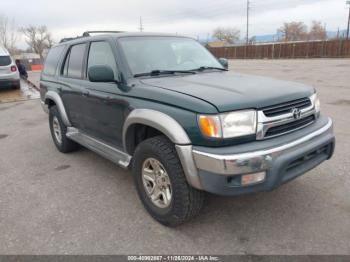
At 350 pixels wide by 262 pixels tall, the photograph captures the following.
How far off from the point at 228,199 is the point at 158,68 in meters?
1.65

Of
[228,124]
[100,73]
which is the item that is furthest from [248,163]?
[100,73]

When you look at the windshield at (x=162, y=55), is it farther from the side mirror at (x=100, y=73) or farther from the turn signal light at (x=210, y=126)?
the turn signal light at (x=210, y=126)

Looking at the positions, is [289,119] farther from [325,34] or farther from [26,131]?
[325,34]

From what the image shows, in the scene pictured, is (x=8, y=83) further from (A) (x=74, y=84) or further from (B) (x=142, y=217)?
(B) (x=142, y=217)

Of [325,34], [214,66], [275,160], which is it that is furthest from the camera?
[325,34]

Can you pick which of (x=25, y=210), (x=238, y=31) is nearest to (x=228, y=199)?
(x=25, y=210)

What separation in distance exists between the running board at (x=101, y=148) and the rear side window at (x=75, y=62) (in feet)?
2.74

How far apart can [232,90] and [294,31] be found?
82.0 m

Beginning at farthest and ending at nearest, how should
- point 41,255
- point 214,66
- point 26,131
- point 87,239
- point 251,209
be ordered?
point 26,131, point 214,66, point 251,209, point 87,239, point 41,255

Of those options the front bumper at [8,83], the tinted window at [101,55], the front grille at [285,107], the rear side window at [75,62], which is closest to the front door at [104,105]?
the tinted window at [101,55]

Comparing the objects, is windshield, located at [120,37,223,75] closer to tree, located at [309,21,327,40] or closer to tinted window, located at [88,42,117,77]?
tinted window, located at [88,42,117,77]

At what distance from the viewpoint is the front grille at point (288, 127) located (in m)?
2.51

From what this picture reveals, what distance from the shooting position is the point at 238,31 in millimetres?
83312

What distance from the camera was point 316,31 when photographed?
75.8 meters
